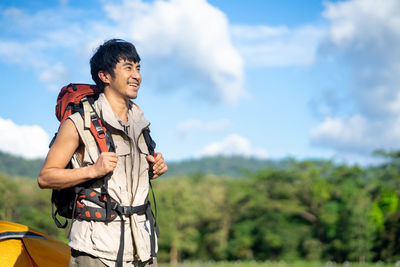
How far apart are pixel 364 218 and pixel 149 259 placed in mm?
50013

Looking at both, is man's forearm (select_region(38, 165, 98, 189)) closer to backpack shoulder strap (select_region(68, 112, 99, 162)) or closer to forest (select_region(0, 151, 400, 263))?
backpack shoulder strap (select_region(68, 112, 99, 162))

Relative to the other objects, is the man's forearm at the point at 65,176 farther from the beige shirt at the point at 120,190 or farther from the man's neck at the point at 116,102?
the man's neck at the point at 116,102

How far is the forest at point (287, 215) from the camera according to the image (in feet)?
164

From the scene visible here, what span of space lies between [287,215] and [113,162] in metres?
59.2

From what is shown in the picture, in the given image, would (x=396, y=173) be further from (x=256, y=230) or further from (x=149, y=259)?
(x=149, y=259)

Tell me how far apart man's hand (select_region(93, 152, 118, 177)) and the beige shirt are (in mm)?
166

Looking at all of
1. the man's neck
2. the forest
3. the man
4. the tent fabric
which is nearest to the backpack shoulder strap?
the man

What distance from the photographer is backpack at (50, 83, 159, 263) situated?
3266 millimetres

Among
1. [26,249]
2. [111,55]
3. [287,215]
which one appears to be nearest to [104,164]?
[111,55]

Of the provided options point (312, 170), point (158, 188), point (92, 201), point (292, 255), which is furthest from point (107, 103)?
point (158, 188)

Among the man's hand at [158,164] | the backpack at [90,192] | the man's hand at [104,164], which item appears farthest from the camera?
the man's hand at [158,164]

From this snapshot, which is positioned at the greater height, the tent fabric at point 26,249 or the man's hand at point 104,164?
the man's hand at point 104,164

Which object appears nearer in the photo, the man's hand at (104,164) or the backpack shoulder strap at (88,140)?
the man's hand at (104,164)

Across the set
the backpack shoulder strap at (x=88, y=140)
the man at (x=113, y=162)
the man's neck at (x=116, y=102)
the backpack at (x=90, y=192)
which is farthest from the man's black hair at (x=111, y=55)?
the backpack shoulder strap at (x=88, y=140)
